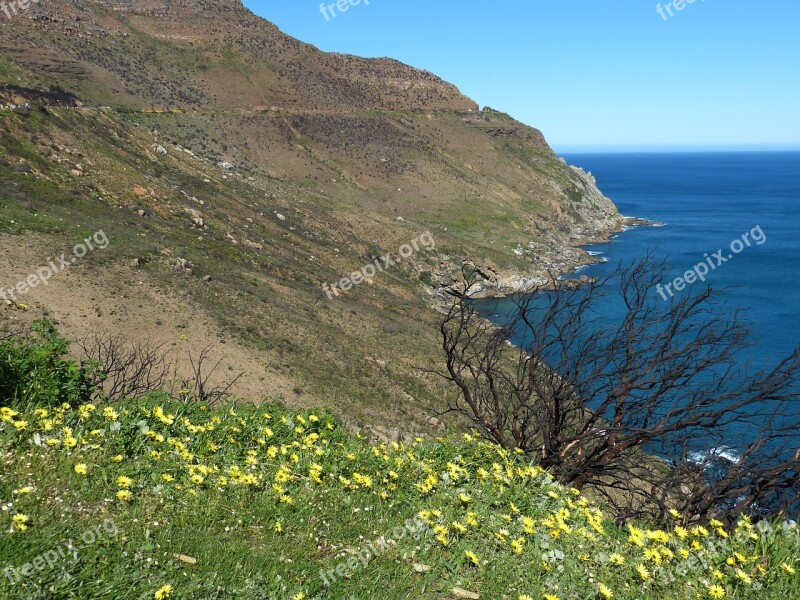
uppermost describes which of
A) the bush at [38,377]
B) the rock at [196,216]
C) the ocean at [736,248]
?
the rock at [196,216]

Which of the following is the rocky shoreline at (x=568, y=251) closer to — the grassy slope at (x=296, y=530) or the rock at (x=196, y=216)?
the rock at (x=196, y=216)

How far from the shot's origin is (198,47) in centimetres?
10444

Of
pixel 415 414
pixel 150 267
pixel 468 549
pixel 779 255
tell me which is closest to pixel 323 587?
pixel 468 549

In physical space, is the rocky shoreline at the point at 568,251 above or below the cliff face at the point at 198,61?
below

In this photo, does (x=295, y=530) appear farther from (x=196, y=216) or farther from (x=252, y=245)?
(x=196, y=216)

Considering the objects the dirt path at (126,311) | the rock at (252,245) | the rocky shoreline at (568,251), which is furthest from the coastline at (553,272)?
the dirt path at (126,311)

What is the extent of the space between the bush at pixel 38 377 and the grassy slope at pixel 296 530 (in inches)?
29.1

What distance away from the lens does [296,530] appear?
573 cm

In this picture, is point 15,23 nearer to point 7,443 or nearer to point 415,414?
point 415,414

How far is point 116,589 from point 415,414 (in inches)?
971

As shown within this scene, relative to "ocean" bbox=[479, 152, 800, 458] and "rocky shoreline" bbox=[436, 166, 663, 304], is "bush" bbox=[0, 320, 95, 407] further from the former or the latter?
"rocky shoreline" bbox=[436, 166, 663, 304]

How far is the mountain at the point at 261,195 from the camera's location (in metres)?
28.0

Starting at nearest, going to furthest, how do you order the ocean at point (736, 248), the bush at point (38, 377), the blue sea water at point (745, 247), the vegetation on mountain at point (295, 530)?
the vegetation on mountain at point (295, 530)
the bush at point (38, 377)
the ocean at point (736, 248)
the blue sea water at point (745, 247)

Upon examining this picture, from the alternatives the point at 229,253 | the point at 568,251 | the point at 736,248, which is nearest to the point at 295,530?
the point at 229,253
